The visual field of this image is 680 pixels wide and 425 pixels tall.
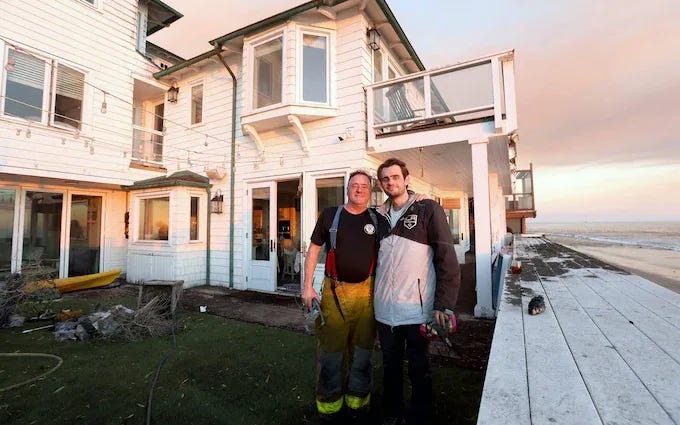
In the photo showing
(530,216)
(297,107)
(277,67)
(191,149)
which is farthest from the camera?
(530,216)

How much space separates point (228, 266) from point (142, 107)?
19.2ft

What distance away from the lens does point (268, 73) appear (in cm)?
669

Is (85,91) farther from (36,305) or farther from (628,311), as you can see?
(628,311)

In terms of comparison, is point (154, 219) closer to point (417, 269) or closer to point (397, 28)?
point (397, 28)

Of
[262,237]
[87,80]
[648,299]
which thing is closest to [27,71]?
[87,80]

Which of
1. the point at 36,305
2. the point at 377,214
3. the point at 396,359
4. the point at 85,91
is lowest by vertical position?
the point at 36,305

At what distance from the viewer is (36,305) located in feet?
16.4

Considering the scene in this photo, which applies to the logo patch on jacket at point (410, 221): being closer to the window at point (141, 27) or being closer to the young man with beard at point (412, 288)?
the young man with beard at point (412, 288)

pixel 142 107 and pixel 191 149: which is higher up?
pixel 142 107

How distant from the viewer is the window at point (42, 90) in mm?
6023

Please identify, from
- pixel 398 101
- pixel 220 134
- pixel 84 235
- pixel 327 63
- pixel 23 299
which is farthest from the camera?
pixel 84 235

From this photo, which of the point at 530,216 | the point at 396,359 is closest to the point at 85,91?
the point at 396,359

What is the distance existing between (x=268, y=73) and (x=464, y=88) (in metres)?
4.04

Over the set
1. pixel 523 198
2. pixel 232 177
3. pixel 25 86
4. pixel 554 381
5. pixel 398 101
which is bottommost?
pixel 554 381
